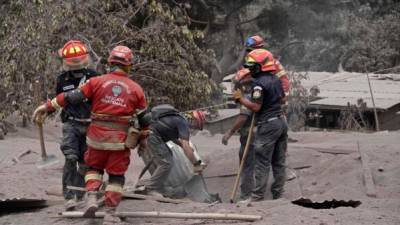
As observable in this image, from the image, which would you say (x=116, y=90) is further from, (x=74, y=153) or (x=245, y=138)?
(x=245, y=138)

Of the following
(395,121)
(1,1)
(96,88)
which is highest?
(1,1)

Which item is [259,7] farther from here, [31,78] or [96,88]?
[96,88]

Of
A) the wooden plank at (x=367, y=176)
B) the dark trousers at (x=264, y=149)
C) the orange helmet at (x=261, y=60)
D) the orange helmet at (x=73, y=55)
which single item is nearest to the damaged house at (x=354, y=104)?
the wooden plank at (x=367, y=176)

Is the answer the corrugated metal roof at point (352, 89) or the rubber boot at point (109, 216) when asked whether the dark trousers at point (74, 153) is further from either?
the corrugated metal roof at point (352, 89)

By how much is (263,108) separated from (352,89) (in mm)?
13482

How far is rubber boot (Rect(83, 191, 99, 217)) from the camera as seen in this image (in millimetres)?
6305

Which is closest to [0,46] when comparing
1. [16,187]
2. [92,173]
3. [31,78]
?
[31,78]

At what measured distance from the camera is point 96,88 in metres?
6.32

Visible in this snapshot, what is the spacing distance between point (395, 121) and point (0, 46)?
10894mm

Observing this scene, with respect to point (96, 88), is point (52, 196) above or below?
below

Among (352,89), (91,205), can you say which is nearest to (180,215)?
(91,205)

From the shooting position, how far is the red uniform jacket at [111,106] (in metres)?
6.30

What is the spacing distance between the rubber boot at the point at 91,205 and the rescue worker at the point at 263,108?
215cm

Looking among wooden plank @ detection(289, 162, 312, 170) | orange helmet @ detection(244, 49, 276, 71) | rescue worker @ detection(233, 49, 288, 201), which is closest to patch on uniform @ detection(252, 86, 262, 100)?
rescue worker @ detection(233, 49, 288, 201)
